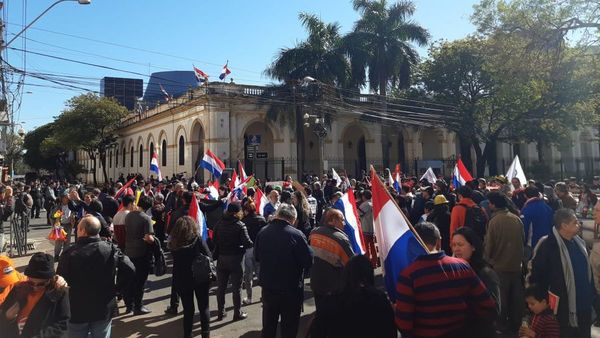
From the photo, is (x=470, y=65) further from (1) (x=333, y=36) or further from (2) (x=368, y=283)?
(2) (x=368, y=283)

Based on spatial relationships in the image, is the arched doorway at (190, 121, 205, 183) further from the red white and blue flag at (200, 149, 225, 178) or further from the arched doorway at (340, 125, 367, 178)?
the red white and blue flag at (200, 149, 225, 178)

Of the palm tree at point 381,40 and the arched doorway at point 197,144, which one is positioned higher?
the palm tree at point 381,40

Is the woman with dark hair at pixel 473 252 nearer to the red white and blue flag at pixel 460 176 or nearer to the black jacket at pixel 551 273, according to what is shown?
the black jacket at pixel 551 273

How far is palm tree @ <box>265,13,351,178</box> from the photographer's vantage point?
27.0 meters

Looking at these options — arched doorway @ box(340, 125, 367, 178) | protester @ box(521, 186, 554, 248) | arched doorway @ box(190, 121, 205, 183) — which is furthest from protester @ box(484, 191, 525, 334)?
arched doorway @ box(340, 125, 367, 178)

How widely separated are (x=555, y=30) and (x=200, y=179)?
21759 mm

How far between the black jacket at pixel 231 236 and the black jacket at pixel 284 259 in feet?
4.29

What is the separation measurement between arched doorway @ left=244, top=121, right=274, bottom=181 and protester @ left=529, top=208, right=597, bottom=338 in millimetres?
25522

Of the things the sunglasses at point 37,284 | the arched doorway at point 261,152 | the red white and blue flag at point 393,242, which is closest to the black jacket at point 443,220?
the red white and blue flag at point 393,242

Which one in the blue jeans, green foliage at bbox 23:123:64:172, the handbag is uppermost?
green foliage at bbox 23:123:64:172

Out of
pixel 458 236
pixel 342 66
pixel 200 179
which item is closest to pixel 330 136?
pixel 342 66

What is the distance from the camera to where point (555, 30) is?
15.4 metres

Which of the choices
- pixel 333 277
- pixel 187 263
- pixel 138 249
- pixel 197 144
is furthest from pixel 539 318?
pixel 197 144

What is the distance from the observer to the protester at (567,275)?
12.9 feet
